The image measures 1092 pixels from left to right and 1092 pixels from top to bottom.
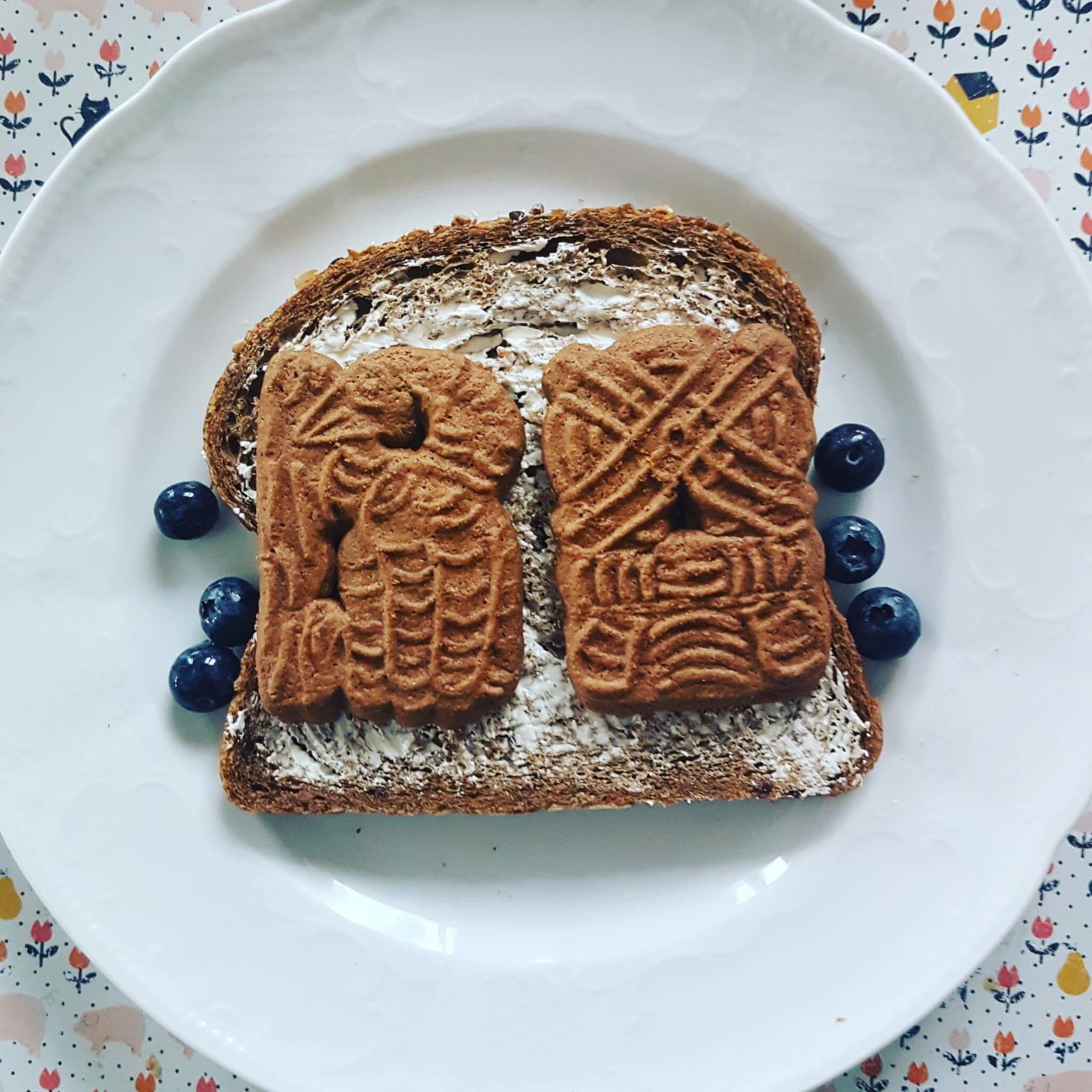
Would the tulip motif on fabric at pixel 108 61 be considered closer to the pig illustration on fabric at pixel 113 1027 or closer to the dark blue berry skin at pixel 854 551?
the dark blue berry skin at pixel 854 551

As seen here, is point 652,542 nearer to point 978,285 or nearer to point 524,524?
point 524,524

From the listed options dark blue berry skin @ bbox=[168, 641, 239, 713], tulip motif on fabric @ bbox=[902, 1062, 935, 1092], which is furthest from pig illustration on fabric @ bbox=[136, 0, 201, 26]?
tulip motif on fabric @ bbox=[902, 1062, 935, 1092]

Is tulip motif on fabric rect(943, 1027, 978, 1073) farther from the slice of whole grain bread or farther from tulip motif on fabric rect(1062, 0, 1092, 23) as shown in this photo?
tulip motif on fabric rect(1062, 0, 1092, 23)

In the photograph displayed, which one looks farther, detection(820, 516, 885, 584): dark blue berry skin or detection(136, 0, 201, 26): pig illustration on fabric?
detection(136, 0, 201, 26): pig illustration on fabric

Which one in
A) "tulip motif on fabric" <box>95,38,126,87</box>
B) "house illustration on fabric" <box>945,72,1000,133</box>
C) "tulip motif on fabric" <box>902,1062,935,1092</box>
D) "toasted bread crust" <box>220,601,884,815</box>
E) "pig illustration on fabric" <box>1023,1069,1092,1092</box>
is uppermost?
"tulip motif on fabric" <box>95,38,126,87</box>

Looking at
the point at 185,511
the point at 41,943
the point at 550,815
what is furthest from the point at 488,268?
the point at 41,943

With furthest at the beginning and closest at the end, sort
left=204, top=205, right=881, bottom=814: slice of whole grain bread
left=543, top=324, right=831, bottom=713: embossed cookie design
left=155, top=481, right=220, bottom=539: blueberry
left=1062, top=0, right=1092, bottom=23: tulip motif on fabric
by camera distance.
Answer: left=1062, top=0, right=1092, bottom=23: tulip motif on fabric → left=155, top=481, right=220, bottom=539: blueberry → left=204, top=205, right=881, bottom=814: slice of whole grain bread → left=543, top=324, right=831, bottom=713: embossed cookie design

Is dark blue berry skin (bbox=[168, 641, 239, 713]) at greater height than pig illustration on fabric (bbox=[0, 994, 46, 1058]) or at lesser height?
greater

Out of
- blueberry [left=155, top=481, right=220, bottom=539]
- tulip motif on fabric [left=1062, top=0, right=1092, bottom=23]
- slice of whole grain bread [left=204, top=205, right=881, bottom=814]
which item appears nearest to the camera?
slice of whole grain bread [left=204, top=205, right=881, bottom=814]
